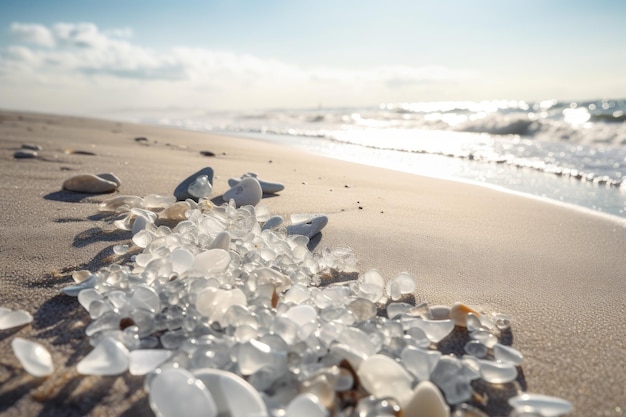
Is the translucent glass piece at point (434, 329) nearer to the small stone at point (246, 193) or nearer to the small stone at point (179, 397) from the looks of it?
the small stone at point (179, 397)

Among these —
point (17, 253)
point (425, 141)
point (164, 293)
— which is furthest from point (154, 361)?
point (425, 141)

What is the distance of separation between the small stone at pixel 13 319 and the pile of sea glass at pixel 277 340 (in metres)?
0.12

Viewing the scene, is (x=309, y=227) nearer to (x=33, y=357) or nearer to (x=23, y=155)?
(x=33, y=357)

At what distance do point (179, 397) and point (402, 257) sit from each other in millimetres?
1182

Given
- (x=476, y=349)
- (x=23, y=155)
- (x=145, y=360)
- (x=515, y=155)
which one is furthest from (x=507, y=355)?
(x=515, y=155)

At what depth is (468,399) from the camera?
99cm

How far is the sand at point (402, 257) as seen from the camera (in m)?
1.03

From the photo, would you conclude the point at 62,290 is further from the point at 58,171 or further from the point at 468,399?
the point at 58,171

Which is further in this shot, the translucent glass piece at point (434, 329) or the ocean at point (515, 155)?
the ocean at point (515, 155)

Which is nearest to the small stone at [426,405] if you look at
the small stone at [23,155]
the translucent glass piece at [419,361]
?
the translucent glass piece at [419,361]

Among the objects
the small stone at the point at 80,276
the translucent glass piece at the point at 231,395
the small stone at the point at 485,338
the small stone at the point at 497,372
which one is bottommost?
the small stone at the point at 497,372

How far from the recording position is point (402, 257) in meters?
1.87

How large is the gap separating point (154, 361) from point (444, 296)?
35.4 inches

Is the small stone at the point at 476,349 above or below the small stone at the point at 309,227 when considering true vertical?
below
